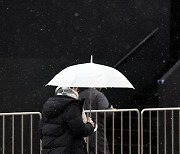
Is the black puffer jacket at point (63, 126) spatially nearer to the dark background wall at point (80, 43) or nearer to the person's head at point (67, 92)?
the person's head at point (67, 92)

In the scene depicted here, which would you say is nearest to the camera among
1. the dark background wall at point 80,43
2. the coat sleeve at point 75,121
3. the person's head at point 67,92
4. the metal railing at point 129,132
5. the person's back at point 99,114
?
the coat sleeve at point 75,121

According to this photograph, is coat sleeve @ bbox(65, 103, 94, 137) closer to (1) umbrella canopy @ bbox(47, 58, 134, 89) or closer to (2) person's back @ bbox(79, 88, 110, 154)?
(1) umbrella canopy @ bbox(47, 58, 134, 89)

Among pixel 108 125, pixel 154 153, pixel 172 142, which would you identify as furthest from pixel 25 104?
pixel 172 142

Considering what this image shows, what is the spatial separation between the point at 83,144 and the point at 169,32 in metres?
9.23

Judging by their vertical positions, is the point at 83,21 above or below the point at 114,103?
above

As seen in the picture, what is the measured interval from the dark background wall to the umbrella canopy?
5.89m

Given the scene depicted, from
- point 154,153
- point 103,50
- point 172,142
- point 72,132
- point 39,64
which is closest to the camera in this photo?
point 72,132

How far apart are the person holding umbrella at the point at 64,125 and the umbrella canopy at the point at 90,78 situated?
0.61 ft

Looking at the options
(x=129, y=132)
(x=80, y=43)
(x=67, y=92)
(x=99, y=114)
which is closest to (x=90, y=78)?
(x=67, y=92)

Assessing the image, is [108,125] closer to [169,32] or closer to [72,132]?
[169,32]

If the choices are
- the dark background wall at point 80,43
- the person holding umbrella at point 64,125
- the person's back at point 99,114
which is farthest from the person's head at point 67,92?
the dark background wall at point 80,43

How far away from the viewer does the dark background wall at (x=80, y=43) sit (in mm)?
13461

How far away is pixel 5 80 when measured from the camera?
13.3 meters

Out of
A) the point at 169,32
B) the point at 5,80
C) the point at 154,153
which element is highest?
the point at 169,32
